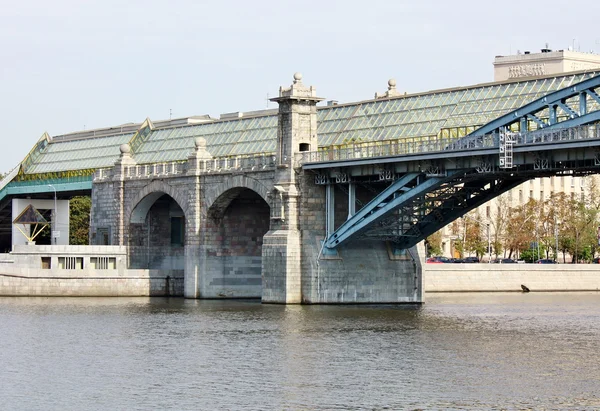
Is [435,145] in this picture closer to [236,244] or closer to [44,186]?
[236,244]

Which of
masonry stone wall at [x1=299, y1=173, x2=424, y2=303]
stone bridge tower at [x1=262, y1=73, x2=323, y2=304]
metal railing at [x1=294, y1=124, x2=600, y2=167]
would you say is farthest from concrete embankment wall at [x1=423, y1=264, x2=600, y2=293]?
stone bridge tower at [x1=262, y1=73, x2=323, y2=304]

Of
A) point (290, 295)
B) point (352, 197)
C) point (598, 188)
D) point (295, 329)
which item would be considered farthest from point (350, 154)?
point (598, 188)

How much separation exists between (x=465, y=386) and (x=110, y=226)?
68178mm

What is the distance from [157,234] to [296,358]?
55978mm

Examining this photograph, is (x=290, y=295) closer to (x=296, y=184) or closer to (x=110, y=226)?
(x=296, y=184)

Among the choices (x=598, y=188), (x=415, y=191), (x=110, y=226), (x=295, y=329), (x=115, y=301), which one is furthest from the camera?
(x=598, y=188)

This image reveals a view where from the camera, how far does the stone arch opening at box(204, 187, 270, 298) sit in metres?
106

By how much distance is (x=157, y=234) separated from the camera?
4658 inches

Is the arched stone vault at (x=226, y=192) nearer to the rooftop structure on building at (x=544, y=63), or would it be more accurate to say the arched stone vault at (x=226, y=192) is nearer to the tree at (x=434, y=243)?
the tree at (x=434, y=243)

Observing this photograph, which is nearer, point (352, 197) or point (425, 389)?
point (425, 389)

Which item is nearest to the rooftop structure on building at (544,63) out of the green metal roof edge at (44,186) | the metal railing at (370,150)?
the green metal roof edge at (44,186)

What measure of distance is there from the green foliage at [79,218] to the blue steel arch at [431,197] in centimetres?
5566

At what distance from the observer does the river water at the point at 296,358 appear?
51.8 m

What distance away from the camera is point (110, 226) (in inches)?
4673
